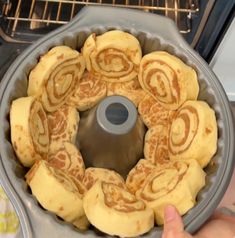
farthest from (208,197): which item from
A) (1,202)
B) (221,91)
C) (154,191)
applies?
(1,202)

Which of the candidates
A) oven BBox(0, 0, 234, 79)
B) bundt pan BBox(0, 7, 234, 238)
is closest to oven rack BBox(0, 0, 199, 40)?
oven BBox(0, 0, 234, 79)

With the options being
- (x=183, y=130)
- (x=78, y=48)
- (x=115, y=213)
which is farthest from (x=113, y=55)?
(x=115, y=213)

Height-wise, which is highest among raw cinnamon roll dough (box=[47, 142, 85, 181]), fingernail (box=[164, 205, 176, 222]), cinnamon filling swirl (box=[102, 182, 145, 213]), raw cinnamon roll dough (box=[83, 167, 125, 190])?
fingernail (box=[164, 205, 176, 222])

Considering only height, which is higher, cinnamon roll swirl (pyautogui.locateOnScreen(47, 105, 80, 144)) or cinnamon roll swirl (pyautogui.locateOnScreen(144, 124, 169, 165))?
cinnamon roll swirl (pyautogui.locateOnScreen(144, 124, 169, 165))

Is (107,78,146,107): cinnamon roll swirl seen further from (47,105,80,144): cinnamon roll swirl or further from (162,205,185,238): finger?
(162,205,185,238): finger

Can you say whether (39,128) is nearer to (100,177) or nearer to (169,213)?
(100,177)

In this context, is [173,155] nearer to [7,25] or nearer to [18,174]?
[18,174]
